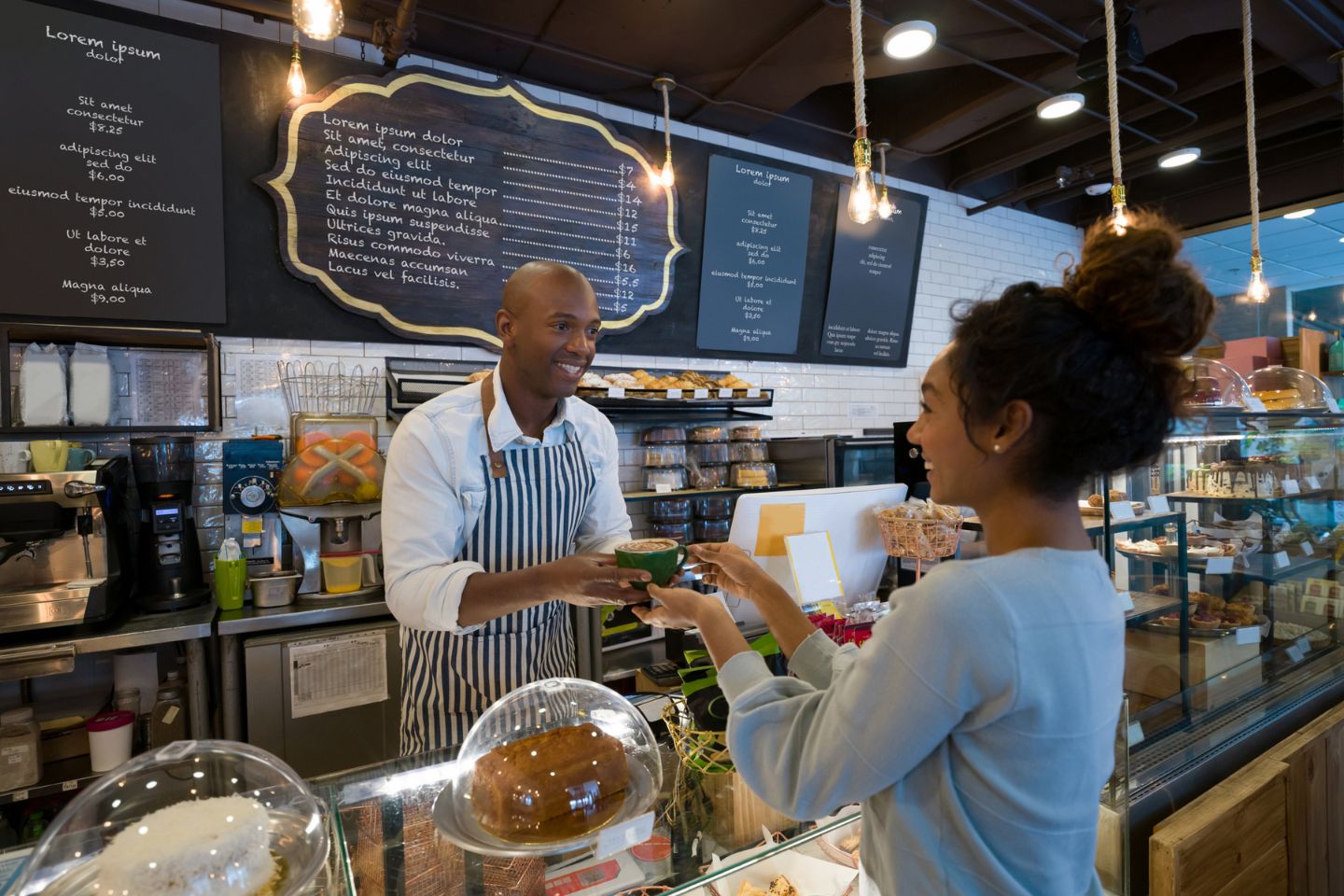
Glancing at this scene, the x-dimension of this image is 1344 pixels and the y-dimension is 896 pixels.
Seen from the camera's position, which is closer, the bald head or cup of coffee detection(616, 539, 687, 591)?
cup of coffee detection(616, 539, 687, 591)

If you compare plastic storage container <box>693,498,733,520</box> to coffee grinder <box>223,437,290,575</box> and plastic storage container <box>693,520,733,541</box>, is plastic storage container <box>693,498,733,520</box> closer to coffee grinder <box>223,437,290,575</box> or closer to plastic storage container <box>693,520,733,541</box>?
plastic storage container <box>693,520,733,541</box>

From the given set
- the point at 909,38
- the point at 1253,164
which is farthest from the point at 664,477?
the point at 1253,164

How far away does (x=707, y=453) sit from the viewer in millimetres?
3965

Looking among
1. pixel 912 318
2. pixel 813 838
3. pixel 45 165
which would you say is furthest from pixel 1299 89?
pixel 45 165

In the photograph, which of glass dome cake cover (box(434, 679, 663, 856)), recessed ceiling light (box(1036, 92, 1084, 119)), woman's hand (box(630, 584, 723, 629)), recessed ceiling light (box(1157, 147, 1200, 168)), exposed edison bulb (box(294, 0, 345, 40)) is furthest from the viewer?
recessed ceiling light (box(1157, 147, 1200, 168))

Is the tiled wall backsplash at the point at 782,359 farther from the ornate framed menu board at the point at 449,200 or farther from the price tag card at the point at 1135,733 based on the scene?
the price tag card at the point at 1135,733

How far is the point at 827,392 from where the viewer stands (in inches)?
190

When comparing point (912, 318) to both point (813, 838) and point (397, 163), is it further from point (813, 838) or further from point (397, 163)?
point (813, 838)

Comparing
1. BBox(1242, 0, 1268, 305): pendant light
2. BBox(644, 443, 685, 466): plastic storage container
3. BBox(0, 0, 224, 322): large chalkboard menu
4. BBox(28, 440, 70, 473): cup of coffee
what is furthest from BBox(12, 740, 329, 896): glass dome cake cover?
BBox(1242, 0, 1268, 305): pendant light

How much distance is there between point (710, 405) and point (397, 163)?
1.97 metres

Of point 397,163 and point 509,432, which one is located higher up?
point 397,163

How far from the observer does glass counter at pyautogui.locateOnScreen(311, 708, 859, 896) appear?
0.96 metres

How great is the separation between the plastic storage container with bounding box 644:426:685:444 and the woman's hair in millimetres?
3002

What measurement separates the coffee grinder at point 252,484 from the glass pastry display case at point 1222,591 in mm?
2871
